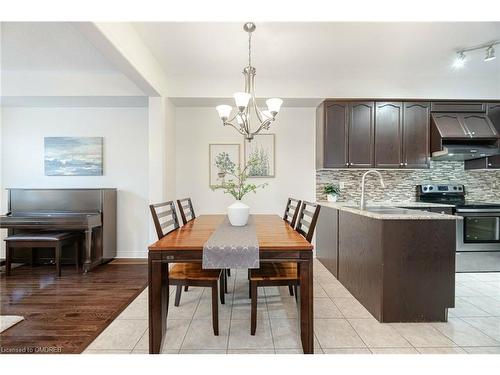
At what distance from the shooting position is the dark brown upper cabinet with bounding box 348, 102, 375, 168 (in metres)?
3.36

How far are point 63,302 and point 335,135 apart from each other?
3528mm

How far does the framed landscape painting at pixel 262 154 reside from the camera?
3.73m

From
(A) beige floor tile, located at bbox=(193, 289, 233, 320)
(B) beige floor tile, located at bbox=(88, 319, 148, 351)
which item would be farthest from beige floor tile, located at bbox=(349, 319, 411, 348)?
(B) beige floor tile, located at bbox=(88, 319, 148, 351)

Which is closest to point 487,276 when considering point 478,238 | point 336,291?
point 478,238

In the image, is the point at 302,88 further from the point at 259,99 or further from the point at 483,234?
the point at 483,234

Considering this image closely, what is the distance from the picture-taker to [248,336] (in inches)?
70.5

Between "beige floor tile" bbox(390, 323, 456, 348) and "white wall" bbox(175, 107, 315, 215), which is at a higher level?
"white wall" bbox(175, 107, 315, 215)

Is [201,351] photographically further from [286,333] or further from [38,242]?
[38,242]

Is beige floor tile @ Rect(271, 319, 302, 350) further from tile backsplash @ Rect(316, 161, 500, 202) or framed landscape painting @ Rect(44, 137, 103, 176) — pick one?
framed landscape painting @ Rect(44, 137, 103, 176)

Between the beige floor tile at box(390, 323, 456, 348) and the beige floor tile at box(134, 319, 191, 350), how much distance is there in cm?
158

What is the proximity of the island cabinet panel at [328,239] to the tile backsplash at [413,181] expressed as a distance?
59 centimetres
